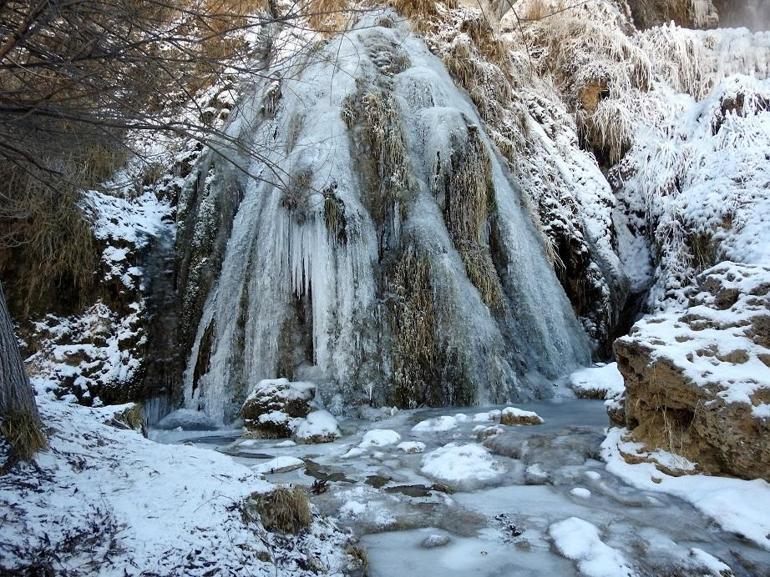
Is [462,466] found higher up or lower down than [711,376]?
lower down

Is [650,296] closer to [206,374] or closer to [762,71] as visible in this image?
[762,71]

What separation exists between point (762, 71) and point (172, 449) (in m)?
14.4

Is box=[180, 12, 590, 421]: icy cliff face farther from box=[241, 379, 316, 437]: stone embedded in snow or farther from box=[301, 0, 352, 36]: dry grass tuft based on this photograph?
box=[301, 0, 352, 36]: dry grass tuft

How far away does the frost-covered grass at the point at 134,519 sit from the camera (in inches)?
79.4

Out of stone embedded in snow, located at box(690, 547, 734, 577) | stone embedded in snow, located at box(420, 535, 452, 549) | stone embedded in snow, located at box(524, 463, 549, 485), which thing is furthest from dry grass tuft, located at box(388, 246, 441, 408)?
stone embedded in snow, located at box(690, 547, 734, 577)

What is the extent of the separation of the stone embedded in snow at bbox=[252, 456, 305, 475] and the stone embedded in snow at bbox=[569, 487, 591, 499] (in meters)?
2.03

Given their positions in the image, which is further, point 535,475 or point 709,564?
point 535,475

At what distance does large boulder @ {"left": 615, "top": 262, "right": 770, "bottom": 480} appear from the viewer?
3400 millimetres

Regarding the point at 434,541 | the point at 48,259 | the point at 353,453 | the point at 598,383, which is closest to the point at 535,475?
the point at 434,541

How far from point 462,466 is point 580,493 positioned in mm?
908

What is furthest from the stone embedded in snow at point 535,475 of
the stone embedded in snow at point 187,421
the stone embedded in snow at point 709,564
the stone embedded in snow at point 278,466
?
the stone embedded in snow at point 187,421

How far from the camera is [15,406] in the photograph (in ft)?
8.32

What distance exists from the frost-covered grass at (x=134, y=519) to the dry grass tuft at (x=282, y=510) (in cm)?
4

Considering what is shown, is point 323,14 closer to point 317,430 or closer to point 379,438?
point 379,438
